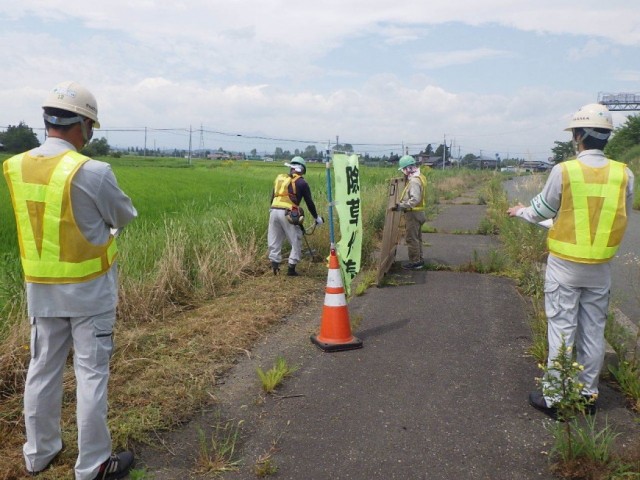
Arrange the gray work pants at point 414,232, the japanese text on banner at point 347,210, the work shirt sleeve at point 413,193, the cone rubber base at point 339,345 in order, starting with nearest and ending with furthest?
the cone rubber base at point 339,345 < the japanese text on banner at point 347,210 < the work shirt sleeve at point 413,193 < the gray work pants at point 414,232

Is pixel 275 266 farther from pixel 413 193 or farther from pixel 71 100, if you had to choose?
pixel 71 100

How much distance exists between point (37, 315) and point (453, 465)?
2471 millimetres

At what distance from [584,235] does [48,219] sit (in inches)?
129

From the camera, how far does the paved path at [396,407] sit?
10.7ft

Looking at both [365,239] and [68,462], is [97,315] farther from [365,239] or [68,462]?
[365,239]

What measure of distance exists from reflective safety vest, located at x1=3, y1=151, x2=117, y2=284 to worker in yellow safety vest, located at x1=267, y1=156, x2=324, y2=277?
4927mm

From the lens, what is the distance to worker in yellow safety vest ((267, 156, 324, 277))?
25.8 feet

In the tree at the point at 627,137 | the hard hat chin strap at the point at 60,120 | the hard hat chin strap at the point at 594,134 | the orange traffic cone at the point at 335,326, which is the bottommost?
the orange traffic cone at the point at 335,326

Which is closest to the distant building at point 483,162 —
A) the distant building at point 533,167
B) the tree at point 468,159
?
the tree at point 468,159

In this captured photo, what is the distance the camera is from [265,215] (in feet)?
30.7

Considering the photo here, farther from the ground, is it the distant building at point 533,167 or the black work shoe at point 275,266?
the distant building at point 533,167

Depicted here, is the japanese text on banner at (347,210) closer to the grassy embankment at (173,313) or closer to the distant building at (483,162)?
the grassy embankment at (173,313)

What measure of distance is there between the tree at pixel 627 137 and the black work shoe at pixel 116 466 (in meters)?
40.2

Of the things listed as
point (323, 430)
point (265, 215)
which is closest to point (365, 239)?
point (265, 215)
